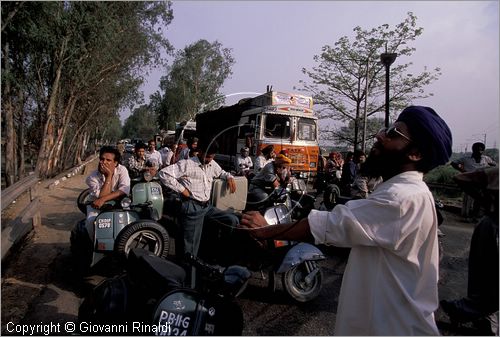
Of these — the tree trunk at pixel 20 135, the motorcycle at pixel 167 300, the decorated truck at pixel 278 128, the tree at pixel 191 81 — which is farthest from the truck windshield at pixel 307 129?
the tree at pixel 191 81

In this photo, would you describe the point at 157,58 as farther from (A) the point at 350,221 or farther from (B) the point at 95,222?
(A) the point at 350,221

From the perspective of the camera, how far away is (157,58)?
66.3 feet

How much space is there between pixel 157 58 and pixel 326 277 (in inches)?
711

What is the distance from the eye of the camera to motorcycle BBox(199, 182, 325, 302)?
388 centimetres

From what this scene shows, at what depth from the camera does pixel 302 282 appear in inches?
160

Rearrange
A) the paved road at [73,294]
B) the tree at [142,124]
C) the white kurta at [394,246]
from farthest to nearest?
the tree at [142,124] → the paved road at [73,294] → the white kurta at [394,246]

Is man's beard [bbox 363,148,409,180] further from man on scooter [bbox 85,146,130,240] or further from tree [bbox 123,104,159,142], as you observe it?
tree [bbox 123,104,159,142]

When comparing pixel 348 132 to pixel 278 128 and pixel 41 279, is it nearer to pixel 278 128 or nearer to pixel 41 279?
pixel 278 128

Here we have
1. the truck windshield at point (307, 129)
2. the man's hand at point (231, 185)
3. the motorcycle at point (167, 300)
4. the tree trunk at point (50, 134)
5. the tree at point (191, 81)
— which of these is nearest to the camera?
the motorcycle at point (167, 300)

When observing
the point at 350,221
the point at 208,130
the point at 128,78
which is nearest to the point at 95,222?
the point at 350,221

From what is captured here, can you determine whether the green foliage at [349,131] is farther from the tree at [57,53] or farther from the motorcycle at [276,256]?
the motorcycle at [276,256]

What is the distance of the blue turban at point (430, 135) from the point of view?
60.2 inches

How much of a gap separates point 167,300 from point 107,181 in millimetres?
2747

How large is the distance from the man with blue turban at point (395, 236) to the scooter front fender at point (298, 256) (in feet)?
7.14
